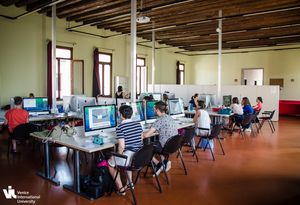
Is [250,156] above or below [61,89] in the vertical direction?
below

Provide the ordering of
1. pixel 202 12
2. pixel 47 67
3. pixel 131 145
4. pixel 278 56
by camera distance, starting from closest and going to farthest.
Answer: pixel 131 145
pixel 202 12
pixel 47 67
pixel 278 56

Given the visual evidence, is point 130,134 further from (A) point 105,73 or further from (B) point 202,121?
(A) point 105,73

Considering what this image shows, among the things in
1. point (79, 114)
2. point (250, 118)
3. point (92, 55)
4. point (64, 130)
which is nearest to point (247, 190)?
point (64, 130)

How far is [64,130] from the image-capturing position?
382 centimetres

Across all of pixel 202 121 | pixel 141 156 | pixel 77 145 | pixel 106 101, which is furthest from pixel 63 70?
pixel 141 156

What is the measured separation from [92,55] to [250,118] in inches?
245

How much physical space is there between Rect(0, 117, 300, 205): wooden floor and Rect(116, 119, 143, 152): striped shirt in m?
0.66

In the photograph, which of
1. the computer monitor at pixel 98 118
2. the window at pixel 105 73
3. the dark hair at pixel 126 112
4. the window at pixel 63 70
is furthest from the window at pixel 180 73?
the dark hair at pixel 126 112

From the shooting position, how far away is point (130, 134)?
10.6 ft

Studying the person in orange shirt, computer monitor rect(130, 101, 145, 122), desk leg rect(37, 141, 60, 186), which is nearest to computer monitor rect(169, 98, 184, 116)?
computer monitor rect(130, 101, 145, 122)

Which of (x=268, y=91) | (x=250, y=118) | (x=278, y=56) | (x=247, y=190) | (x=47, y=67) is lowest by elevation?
(x=247, y=190)

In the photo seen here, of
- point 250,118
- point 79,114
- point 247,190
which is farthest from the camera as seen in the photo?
point 250,118

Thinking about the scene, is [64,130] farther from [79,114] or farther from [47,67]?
[47,67]

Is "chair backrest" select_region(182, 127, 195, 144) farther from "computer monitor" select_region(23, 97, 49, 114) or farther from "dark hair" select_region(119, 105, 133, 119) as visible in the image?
"computer monitor" select_region(23, 97, 49, 114)
